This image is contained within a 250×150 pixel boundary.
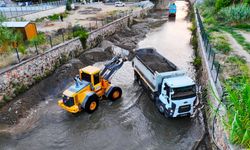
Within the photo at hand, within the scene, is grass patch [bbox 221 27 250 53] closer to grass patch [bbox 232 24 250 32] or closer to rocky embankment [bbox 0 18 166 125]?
grass patch [bbox 232 24 250 32]

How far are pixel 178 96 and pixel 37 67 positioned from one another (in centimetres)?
1030

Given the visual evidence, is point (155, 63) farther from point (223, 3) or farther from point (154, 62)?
point (223, 3)

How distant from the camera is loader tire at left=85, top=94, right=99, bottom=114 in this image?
11830mm

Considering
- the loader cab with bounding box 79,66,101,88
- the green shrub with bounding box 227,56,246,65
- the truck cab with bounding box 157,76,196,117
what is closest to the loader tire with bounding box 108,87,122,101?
the loader cab with bounding box 79,66,101,88

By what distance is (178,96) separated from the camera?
10.6 metres

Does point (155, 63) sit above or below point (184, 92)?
above

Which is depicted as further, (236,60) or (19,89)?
(236,60)

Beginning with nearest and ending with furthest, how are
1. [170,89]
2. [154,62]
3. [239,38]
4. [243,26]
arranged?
[170,89] → [154,62] → [239,38] → [243,26]

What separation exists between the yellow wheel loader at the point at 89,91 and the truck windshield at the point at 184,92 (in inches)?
155

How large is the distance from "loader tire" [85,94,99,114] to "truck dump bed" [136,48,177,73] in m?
3.61

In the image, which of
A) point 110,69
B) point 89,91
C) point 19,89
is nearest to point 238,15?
point 110,69

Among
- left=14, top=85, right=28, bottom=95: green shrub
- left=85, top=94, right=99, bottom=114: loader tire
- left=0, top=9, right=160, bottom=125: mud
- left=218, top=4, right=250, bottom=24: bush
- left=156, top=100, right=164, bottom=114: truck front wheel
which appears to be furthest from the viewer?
left=218, top=4, right=250, bottom=24: bush

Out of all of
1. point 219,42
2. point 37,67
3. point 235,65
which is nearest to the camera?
point 235,65

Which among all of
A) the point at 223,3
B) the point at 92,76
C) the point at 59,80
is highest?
the point at 223,3
